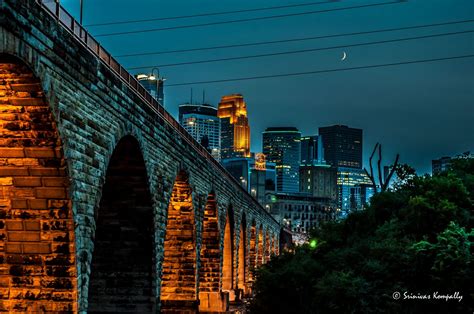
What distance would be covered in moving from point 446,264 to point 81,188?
13080mm

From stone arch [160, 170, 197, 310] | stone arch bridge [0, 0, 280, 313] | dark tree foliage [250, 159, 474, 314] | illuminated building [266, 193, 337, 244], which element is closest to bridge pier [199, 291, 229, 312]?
dark tree foliage [250, 159, 474, 314]

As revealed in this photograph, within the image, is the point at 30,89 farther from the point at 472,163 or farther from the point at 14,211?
the point at 472,163

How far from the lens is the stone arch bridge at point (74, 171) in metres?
12.9

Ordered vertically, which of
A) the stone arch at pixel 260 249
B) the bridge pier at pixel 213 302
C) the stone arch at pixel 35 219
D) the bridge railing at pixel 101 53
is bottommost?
the bridge pier at pixel 213 302

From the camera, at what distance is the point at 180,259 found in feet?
98.5

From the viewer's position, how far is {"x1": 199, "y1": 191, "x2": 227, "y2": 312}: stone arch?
124 feet

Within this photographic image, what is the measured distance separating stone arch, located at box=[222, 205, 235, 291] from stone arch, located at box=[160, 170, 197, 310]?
13.8 m

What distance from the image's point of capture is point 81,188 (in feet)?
49.1

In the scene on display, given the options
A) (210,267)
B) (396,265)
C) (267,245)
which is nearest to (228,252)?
(210,267)

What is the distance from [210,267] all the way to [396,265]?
1668cm

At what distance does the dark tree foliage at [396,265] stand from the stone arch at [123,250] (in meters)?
6.88

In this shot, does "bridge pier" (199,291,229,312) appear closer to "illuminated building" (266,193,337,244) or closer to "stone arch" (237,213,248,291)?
"stone arch" (237,213,248,291)

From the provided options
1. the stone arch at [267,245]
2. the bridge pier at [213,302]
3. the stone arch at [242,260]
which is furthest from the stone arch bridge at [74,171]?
the stone arch at [267,245]

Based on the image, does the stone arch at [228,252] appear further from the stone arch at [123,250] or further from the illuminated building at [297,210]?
the illuminated building at [297,210]
